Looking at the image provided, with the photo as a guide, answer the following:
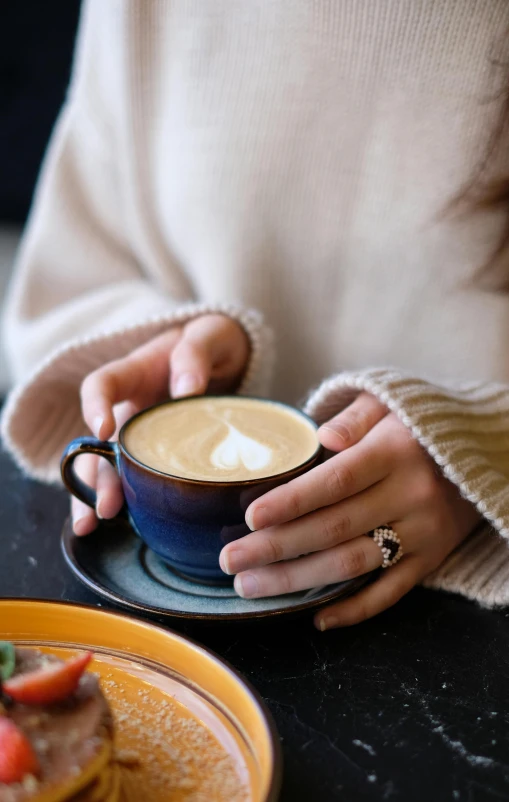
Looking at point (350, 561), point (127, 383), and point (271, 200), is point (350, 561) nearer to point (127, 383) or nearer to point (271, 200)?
point (127, 383)

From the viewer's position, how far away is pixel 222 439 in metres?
0.50

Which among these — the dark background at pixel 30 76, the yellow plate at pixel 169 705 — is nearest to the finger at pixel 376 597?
the yellow plate at pixel 169 705

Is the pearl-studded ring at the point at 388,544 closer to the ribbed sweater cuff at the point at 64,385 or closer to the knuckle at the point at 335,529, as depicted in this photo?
the knuckle at the point at 335,529

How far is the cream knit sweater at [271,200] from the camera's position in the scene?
0.70m

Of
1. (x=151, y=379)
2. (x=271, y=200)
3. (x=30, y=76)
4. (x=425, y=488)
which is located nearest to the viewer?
(x=425, y=488)

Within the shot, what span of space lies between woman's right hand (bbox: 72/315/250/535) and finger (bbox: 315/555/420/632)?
162mm

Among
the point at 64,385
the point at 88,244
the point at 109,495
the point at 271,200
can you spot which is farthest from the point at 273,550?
the point at 88,244

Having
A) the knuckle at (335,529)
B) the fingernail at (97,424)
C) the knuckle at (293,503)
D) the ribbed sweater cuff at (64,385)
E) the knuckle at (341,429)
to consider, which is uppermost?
the knuckle at (341,429)

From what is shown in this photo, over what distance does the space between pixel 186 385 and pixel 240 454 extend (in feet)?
0.37

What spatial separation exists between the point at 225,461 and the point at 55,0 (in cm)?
115

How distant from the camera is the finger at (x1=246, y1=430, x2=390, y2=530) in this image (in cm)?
43

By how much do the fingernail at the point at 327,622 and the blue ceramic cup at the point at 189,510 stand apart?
6 cm

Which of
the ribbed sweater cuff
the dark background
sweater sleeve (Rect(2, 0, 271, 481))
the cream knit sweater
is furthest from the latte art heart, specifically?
the dark background

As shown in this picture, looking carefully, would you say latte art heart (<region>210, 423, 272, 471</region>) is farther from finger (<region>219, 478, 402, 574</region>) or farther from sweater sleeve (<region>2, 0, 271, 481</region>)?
sweater sleeve (<region>2, 0, 271, 481</region>)
